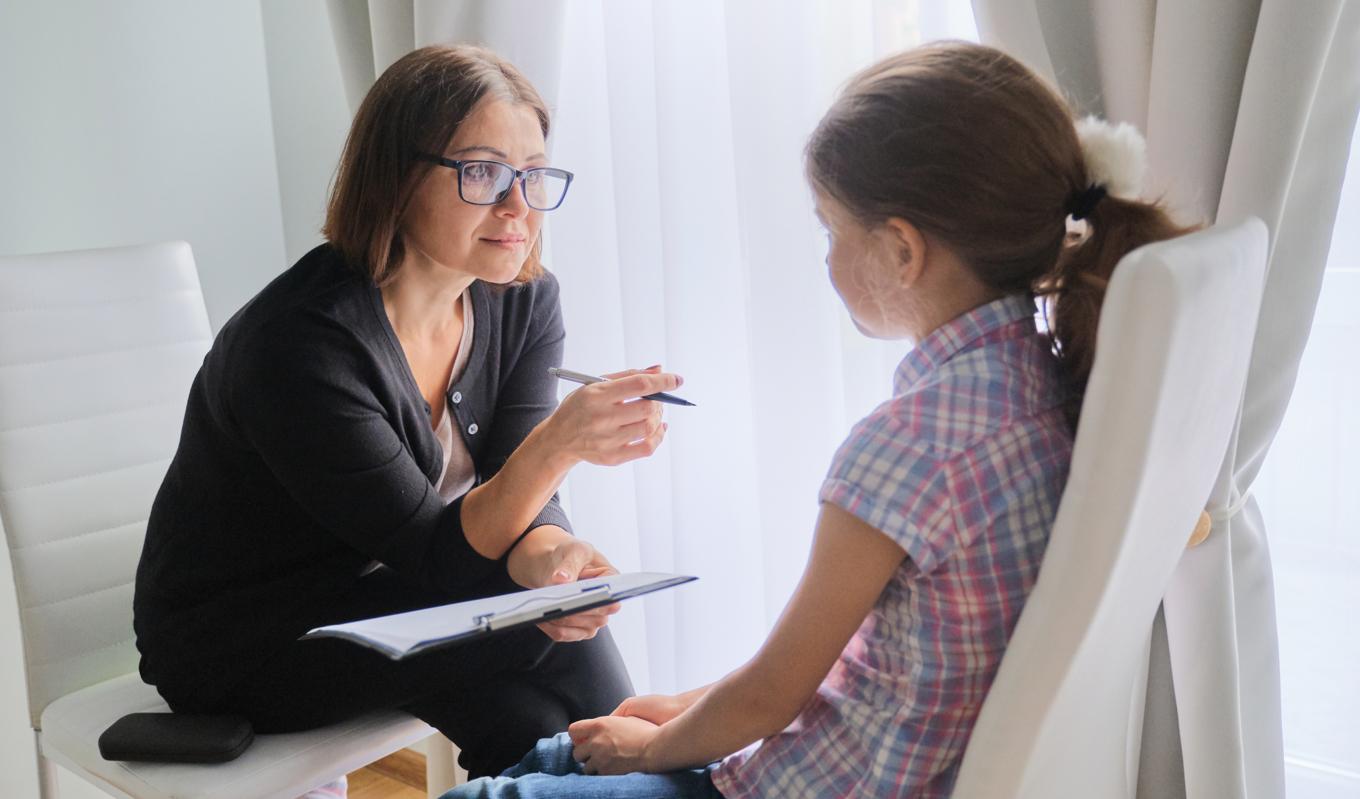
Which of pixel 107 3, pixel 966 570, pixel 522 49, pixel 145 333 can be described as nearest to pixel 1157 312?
pixel 966 570

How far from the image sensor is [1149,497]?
2.36ft

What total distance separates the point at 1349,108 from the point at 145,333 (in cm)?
148

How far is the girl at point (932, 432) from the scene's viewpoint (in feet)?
2.79

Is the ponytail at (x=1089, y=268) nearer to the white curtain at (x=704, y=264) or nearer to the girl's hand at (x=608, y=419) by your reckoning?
the girl's hand at (x=608, y=419)

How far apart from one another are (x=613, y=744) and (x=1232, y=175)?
2.57 ft

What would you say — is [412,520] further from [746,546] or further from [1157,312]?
[1157,312]

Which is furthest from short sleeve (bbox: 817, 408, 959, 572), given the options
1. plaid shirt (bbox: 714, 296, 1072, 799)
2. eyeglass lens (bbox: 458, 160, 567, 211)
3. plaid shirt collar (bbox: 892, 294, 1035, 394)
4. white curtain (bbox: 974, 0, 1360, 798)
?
eyeglass lens (bbox: 458, 160, 567, 211)

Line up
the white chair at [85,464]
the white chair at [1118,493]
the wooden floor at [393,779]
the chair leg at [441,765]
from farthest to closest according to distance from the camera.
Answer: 1. the wooden floor at [393,779]
2. the chair leg at [441,765]
3. the white chair at [85,464]
4. the white chair at [1118,493]

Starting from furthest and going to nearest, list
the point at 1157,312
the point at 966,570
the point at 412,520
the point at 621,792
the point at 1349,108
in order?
the point at 412,520, the point at 1349,108, the point at 621,792, the point at 966,570, the point at 1157,312

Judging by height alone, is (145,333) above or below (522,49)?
below

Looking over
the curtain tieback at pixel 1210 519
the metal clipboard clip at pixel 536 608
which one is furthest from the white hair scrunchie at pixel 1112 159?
the metal clipboard clip at pixel 536 608

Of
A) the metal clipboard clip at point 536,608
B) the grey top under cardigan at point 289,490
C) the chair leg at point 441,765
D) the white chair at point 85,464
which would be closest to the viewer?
the metal clipboard clip at point 536,608

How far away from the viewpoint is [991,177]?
0.88m

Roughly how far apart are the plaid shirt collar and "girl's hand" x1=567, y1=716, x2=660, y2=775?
15.4 inches
